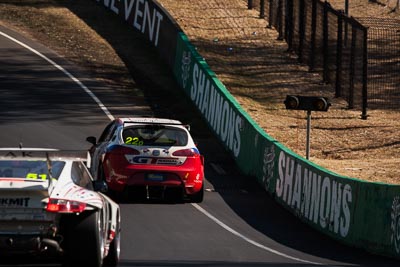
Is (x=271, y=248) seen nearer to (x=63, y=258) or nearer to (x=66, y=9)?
(x=63, y=258)

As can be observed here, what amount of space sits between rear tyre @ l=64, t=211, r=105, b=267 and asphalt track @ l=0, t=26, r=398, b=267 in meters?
0.99

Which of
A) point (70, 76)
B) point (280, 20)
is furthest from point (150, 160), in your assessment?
point (280, 20)

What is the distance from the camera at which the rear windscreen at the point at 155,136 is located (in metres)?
22.9

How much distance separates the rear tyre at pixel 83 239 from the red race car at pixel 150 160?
885 centimetres

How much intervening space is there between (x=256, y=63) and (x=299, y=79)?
86.6 inches

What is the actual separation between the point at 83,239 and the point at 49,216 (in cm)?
47

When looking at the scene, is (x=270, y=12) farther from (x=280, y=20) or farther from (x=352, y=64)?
(x=352, y=64)

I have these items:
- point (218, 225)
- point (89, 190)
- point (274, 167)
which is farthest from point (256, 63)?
point (89, 190)

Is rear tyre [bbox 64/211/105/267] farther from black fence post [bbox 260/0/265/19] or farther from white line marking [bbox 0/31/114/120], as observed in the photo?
black fence post [bbox 260/0/265/19]

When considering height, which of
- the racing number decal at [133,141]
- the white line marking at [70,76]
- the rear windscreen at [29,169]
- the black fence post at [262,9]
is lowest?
the white line marking at [70,76]

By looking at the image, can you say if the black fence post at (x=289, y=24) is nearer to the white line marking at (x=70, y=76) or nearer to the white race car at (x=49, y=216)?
the white line marking at (x=70, y=76)

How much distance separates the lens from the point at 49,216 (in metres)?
13.5

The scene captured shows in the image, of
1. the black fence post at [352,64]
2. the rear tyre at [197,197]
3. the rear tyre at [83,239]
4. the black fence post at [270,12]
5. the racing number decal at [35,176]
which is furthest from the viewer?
the black fence post at [270,12]

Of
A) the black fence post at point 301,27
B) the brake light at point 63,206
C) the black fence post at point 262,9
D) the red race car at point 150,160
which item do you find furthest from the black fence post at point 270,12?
the brake light at point 63,206
